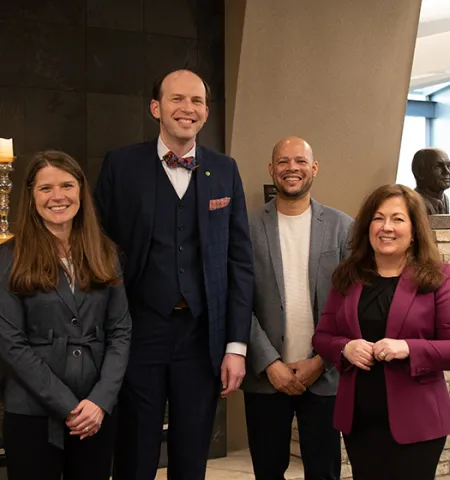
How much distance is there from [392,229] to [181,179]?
70 cm

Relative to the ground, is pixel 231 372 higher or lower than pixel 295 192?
lower

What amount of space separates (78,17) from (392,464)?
2.76 metres

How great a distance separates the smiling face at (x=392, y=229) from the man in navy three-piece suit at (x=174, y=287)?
493 millimetres

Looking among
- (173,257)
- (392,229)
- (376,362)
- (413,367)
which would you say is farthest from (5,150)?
(413,367)

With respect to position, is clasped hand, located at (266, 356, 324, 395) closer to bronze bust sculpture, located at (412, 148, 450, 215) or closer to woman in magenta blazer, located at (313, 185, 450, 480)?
woman in magenta blazer, located at (313, 185, 450, 480)

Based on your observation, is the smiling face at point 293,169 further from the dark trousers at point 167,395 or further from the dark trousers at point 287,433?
the dark trousers at point 287,433

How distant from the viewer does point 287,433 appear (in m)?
3.01

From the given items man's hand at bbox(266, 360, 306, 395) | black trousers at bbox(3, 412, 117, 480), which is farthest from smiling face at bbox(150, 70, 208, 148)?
black trousers at bbox(3, 412, 117, 480)

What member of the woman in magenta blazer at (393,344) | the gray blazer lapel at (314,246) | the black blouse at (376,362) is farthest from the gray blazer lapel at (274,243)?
the black blouse at (376,362)

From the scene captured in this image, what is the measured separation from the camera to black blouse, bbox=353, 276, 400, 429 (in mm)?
2596

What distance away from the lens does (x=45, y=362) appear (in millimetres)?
2447

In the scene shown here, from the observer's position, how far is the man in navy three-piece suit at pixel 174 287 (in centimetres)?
276

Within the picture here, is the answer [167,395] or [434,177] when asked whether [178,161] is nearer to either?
[167,395]

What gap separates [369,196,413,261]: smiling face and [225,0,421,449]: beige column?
6.52 ft
